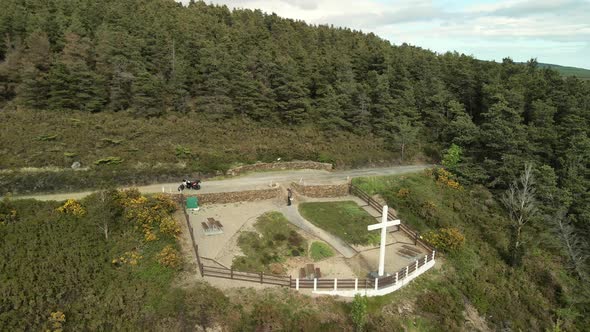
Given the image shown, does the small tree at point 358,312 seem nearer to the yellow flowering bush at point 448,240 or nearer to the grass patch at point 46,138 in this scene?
the yellow flowering bush at point 448,240

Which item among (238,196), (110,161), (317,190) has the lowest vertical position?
(317,190)

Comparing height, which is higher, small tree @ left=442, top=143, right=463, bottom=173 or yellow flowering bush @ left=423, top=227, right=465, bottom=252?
small tree @ left=442, top=143, right=463, bottom=173

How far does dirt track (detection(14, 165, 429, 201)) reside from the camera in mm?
27062

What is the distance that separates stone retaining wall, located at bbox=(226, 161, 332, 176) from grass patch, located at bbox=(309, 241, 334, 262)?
38.3ft

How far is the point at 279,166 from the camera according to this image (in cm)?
3378

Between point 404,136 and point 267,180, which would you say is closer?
point 267,180

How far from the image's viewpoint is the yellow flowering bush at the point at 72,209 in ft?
71.5

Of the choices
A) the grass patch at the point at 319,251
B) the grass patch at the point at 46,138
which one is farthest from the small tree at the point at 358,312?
the grass patch at the point at 46,138

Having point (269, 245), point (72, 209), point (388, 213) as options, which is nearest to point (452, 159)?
point (388, 213)

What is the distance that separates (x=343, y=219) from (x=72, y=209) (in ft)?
54.4

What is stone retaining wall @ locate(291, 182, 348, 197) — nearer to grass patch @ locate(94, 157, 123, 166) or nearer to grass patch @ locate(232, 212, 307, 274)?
grass patch @ locate(232, 212, 307, 274)

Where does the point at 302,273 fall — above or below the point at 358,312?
below

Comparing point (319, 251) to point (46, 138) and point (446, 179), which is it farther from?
point (46, 138)

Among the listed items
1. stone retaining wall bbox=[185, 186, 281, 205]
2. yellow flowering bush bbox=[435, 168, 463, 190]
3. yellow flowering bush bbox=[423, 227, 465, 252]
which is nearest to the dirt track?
stone retaining wall bbox=[185, 186, 281, 205]
